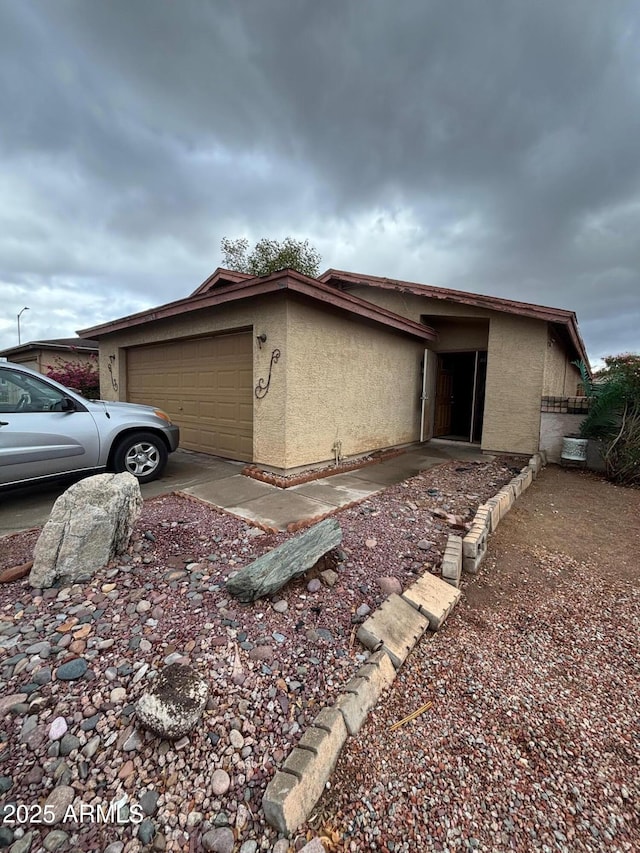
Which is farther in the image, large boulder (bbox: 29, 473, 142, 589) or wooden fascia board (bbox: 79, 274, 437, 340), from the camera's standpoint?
wooden fascia board (bbox: 79, 274, 437, 340)

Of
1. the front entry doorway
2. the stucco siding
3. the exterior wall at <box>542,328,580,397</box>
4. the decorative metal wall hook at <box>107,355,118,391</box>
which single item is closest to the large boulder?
the decorative metal wall hook at <box>107,355,118,391</box>

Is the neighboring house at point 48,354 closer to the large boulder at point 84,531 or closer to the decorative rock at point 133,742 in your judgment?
the large boulder at point 84,531

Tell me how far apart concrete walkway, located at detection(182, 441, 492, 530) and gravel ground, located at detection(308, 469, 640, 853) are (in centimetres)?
190

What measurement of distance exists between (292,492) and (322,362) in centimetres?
215

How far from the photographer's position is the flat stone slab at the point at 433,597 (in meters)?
2.38

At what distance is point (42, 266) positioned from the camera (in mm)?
20453

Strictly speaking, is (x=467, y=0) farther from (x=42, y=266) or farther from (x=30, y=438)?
(x=42, y=266)

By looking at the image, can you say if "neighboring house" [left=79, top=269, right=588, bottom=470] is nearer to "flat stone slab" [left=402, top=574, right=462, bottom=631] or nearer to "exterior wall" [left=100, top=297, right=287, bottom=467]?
"exterior wall" [left=100, top=297, right=287, bottom=467]

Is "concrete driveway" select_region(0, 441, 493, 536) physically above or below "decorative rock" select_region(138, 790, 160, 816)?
above

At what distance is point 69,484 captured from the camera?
496 cm

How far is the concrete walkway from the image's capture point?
13.1 feet

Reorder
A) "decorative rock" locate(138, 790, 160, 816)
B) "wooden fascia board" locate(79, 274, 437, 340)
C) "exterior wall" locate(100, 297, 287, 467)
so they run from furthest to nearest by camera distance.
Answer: "exterior wall" locate(100, 297, 287, 467) → "wooden fascia board" locate(79, 274, 437, 340) → "decorative rock" locate(138, 790, 160, 816)

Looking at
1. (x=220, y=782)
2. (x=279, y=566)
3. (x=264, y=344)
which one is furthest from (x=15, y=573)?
(x=264, y=344)

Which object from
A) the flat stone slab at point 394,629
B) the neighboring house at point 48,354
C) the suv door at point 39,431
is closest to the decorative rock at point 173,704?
the flat stone slab at point 394,629
